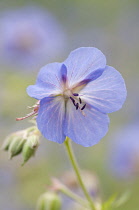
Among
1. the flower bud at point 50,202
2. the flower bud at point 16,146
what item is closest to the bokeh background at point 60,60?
the flower bud at point 50,202

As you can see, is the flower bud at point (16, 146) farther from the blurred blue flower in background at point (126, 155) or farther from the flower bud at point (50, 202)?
the blurred blue flower in background at point (126, 155)

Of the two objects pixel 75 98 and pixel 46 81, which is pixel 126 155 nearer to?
pixel 75 98

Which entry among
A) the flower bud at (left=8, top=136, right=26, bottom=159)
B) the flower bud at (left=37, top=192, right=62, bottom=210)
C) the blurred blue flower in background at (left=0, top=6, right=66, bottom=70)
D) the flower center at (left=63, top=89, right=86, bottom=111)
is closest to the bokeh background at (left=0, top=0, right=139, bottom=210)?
the blurred blue flower in background at (left=0, top=6, right=66, bottom=70)

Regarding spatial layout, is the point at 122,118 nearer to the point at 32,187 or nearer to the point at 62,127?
the point at 32,187

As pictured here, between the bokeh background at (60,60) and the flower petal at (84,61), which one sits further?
the bokeh background at (60,60)


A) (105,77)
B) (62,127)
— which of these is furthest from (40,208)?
(105,77)

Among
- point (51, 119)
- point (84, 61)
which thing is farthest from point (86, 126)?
point (84, 61)
